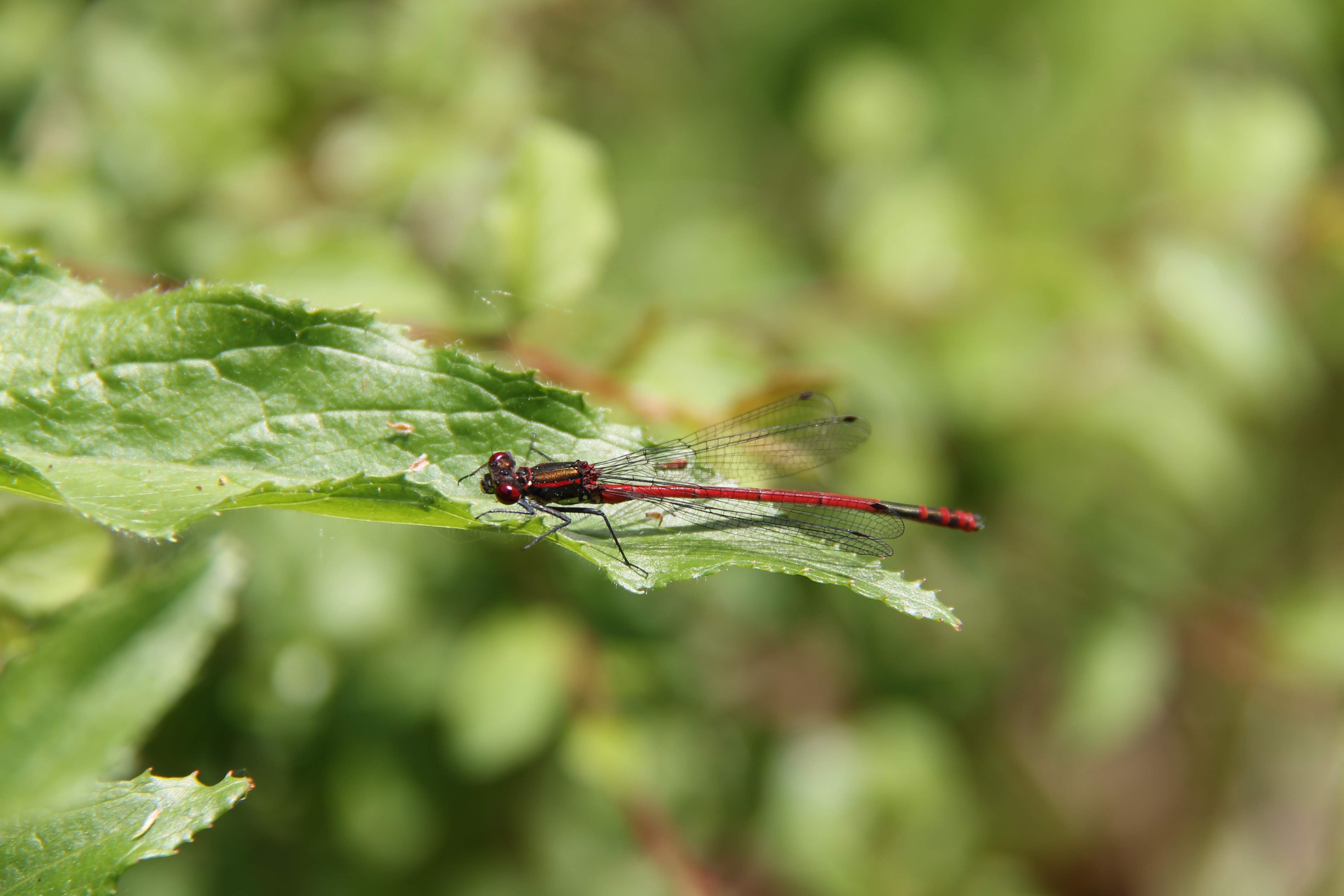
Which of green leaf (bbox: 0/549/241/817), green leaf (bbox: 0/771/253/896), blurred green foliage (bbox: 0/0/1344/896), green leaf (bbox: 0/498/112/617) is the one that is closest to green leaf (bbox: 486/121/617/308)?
blurred green foliage (bbox: 0/0/1344/896)

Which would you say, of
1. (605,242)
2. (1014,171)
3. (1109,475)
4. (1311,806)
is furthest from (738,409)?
(1311,806)

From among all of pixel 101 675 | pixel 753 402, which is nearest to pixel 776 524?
pixel 753 402

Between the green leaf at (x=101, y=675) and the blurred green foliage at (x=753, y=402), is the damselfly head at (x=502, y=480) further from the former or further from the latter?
the green leaf at (x=101, y=675)

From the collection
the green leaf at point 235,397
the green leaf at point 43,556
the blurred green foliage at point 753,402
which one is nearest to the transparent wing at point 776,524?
the blurred green foliage at point 753,402

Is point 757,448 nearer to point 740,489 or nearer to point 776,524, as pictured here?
point 740,489

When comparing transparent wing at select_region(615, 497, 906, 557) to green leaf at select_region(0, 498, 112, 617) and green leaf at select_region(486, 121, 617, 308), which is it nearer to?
green leaf at select_region(486, 121, 617, 308)

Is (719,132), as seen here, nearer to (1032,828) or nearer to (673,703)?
(673,703)

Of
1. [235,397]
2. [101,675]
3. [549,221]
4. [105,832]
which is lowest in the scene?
[105,832]
